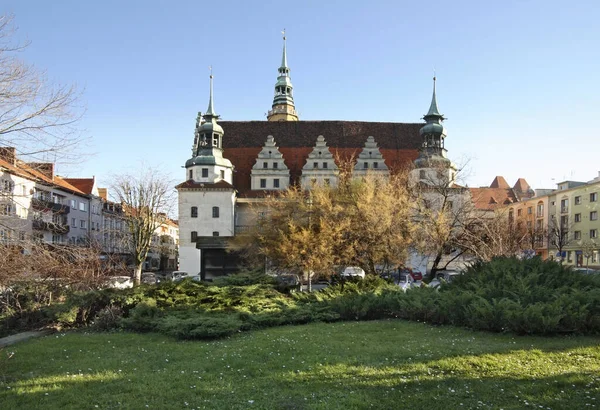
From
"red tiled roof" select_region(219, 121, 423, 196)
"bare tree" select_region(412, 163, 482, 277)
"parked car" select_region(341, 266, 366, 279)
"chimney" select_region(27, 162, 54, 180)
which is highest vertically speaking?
"red tiled roof" select_region(219, 121, 423, 196)

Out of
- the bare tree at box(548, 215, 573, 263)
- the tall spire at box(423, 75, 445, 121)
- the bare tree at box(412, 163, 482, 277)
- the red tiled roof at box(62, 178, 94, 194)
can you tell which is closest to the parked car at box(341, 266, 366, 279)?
the bare tree at box(412, 163, 482, 277)

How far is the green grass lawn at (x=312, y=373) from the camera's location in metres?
6.75

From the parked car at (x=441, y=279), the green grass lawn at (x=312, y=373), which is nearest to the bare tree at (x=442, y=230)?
the parked car at (x=441, y=279)

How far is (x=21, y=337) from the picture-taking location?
41.1 feet

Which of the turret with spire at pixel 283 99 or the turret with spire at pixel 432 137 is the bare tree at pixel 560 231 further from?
the turret with spire at pixel 283 99

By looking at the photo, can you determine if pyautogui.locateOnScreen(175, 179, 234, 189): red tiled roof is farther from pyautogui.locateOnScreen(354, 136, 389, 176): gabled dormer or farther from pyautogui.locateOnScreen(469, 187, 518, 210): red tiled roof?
pyautogui.locateOnScreen(469, 187, 518, 210): red tiled roof

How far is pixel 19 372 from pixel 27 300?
6.86 meters

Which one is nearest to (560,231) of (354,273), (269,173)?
(269,173)

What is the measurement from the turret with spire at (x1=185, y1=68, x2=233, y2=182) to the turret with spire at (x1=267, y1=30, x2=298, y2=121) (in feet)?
67.7

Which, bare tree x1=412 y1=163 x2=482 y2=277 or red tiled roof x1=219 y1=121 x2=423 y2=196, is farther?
red tiled roof x1=219 y1=121 x2=423 y2=196

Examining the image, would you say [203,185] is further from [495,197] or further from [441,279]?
[495,197]

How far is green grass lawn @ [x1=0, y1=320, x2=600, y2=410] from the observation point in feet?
22.1

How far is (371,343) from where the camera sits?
10.4m

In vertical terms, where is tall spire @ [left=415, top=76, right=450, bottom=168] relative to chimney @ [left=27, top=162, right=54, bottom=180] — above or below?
above
